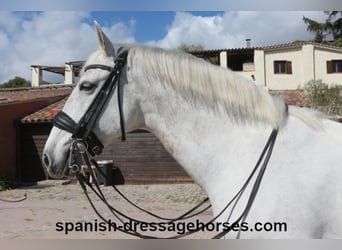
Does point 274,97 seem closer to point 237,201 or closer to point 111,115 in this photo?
point 237,201

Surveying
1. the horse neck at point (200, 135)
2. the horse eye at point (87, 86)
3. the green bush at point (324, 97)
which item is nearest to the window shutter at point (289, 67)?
the green bush at point (324, 97)

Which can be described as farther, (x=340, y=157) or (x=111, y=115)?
(x=111, y=115)

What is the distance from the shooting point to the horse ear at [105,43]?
2.15 metres

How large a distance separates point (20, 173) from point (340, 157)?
16.3m

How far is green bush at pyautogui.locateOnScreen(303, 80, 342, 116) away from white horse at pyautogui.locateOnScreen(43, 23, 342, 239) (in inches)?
715

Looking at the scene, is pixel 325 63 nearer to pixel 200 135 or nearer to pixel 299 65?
pixel 299 65

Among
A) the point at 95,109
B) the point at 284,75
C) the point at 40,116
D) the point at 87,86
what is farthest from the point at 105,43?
the point at 284,75

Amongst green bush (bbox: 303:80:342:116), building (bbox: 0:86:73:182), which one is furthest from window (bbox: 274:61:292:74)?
building (bbox: 0:86:73:182)

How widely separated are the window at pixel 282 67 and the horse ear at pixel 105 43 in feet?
80.6

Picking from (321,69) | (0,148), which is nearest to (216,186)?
(0,148)

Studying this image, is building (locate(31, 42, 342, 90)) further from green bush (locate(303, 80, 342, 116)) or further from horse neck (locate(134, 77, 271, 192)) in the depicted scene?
horse neck (locate(134, 77, 271, 192))

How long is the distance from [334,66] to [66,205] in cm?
2248

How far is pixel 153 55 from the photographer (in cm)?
224

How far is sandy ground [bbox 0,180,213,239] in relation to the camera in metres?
7.35
